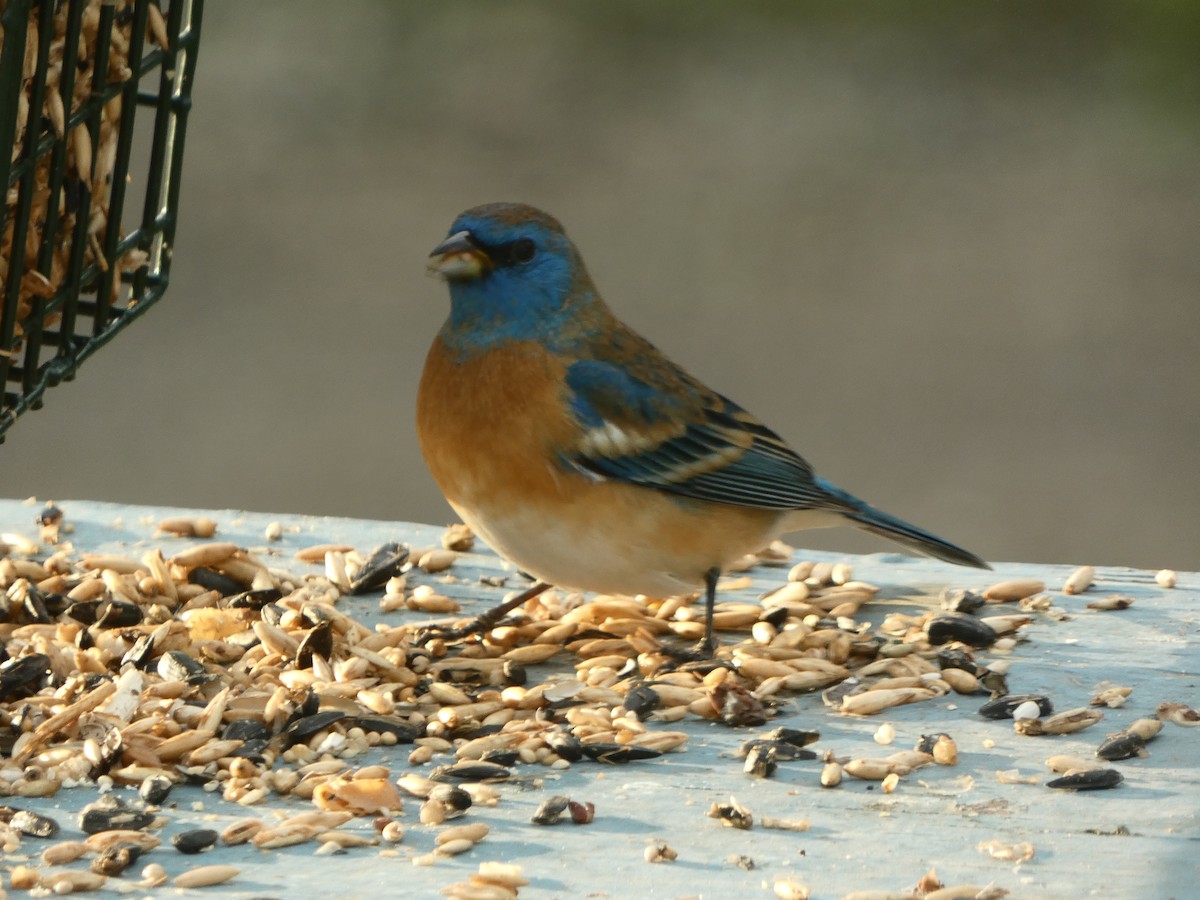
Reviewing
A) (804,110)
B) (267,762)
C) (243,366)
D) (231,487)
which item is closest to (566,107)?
(804,110)

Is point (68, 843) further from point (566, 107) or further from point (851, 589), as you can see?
point (566, 107)

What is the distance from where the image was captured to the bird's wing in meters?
3.99

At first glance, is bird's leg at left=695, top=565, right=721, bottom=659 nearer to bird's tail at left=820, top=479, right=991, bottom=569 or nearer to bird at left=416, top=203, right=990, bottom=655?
bird at left=416, top=203, right=990, bottom=655

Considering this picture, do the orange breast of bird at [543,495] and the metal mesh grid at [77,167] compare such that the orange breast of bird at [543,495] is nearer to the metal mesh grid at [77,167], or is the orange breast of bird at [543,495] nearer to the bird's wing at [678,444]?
the bird's wing at [678,444]

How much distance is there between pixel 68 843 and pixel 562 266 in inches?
70.1

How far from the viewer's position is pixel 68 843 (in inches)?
112

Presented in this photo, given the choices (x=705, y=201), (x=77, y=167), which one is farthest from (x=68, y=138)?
(x=705, y=201)

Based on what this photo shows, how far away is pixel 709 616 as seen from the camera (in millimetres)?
4027

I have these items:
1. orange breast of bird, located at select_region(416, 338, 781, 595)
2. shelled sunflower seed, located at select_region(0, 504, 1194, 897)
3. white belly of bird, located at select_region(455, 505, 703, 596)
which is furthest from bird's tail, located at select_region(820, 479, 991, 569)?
white belly of bird, located at select_region(455, 505, 703, 596)

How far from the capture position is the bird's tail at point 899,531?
13.9 feet

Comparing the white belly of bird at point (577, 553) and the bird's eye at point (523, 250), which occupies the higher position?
the bird's eye at point (523, 250)

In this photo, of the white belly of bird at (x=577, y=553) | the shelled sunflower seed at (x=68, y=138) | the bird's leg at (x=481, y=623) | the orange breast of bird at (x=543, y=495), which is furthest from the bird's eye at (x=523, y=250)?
the shelled sunflower seed at (x=68, y=138)

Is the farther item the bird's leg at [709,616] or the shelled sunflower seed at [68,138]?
the bird's leg at [709,616]

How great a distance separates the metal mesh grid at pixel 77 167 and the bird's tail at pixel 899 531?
5.17 feet
